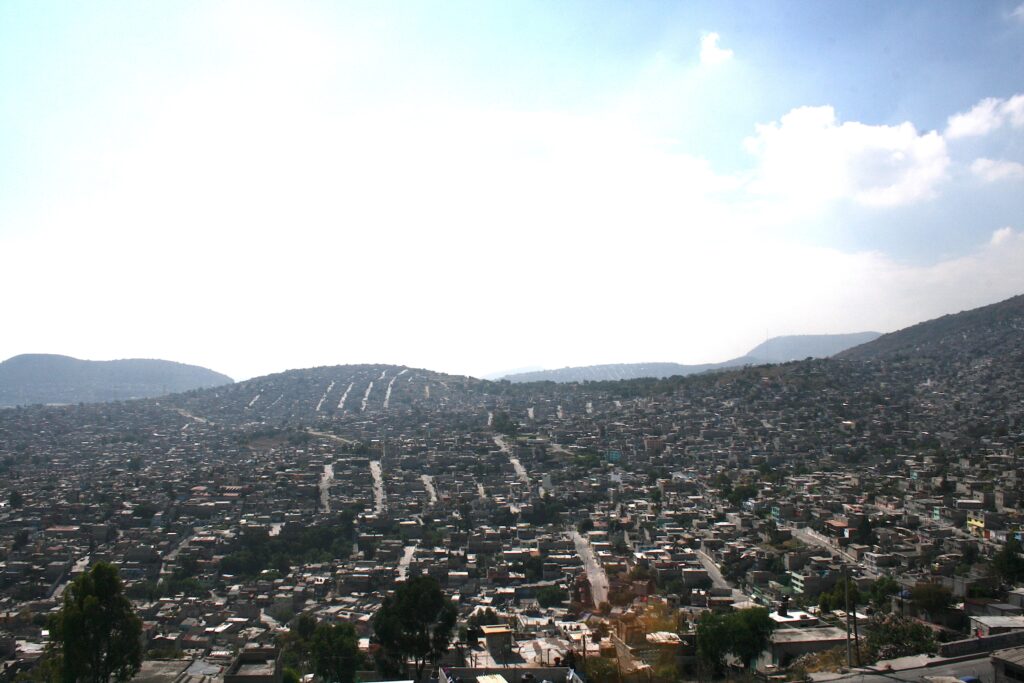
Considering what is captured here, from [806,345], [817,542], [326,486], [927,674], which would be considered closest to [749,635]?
[927,674]

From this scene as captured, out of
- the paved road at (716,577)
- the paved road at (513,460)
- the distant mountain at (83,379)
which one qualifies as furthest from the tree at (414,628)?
the distant mountain at (83,379)

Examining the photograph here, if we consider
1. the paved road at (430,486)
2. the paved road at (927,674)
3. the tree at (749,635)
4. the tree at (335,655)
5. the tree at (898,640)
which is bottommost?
the paved road at (430,486)

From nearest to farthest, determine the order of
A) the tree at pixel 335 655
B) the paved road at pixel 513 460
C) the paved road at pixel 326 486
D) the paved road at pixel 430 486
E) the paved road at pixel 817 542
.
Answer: the tree at pixel 335 655, the paved road at pixel 817 542, the paved road at pixel 326 486, the paved road at pixel 430 486, the paved road at pixel 513 460

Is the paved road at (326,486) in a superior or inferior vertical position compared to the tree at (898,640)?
inferior

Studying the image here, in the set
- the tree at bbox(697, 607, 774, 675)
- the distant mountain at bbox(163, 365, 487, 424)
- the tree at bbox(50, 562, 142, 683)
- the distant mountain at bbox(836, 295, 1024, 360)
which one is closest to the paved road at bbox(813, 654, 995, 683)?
the tree at bbox(697, 607, 774, 675)

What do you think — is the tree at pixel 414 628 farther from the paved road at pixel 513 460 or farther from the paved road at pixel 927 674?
the paved road at pixel 513 460

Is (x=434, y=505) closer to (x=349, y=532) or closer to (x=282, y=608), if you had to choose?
(x=349, y=532)

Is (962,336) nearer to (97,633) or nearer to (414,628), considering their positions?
(414,628)
